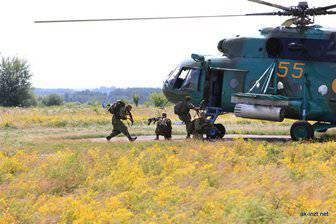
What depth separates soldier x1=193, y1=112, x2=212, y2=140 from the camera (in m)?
19.5

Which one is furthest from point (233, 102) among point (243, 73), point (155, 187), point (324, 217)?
point (324, 217)

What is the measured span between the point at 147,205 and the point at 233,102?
9.15 meters

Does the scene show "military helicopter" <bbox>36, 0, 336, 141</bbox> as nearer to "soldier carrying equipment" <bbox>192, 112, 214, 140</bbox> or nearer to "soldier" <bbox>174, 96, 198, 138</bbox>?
"soldier carrying equipment" <bbox>192, 112, 214, 140</bbox>

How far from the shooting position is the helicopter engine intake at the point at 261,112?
18.2m

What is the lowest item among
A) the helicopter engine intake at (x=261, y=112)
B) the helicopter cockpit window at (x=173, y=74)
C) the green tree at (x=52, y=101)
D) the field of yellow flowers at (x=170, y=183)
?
the green tree at (x=52, y=101)

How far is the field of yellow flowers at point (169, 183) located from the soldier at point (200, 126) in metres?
2.08

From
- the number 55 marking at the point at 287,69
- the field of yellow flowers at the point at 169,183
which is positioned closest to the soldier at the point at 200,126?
the field of yellow flowers at the point at 169,183

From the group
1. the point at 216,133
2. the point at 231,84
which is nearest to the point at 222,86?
the point at 231,84

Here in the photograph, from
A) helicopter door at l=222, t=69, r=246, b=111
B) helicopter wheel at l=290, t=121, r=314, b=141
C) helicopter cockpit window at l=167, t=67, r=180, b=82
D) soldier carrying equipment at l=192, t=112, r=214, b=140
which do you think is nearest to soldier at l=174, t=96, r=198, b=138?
soldier carrying equipment at l=192, t=112, r=214, b=140

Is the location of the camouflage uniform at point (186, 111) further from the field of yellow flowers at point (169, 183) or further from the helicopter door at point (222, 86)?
the field of yellow flowers at point (169, 183)

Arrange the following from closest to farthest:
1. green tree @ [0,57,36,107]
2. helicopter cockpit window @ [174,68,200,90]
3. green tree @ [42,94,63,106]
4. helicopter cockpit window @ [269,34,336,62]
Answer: helicopter cockpit window @ [269,34,336,62]
helicopter cockpit window @ [174,68,200,90]
green tree @ [0,57,36,107]
green tree @ [42,94,63,106]

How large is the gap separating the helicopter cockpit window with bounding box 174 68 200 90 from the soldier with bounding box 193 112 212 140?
5.50 feet

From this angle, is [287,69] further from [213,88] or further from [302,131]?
[213,88]

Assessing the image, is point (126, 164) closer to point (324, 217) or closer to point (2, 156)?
point (2, 156)
